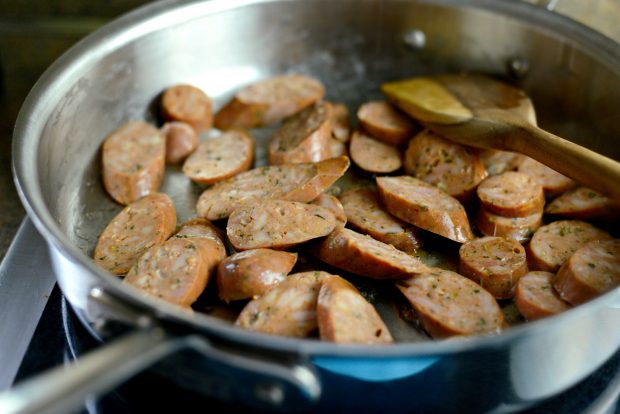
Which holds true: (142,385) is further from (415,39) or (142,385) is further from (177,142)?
(415,39)

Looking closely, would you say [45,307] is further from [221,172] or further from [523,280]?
[523,280]

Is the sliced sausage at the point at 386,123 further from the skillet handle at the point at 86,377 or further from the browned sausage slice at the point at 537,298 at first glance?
the skillet handle at the point at 86,377

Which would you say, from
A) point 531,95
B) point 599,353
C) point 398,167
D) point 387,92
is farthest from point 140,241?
point 531,95

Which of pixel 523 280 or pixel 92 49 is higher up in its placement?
pixel 92 49

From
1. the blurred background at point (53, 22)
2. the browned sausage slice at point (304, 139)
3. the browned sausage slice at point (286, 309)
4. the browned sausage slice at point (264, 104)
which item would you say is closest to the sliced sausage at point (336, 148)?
the browned sausage slice at point (304, 139)

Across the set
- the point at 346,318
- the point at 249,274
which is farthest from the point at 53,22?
the point at 346,318
